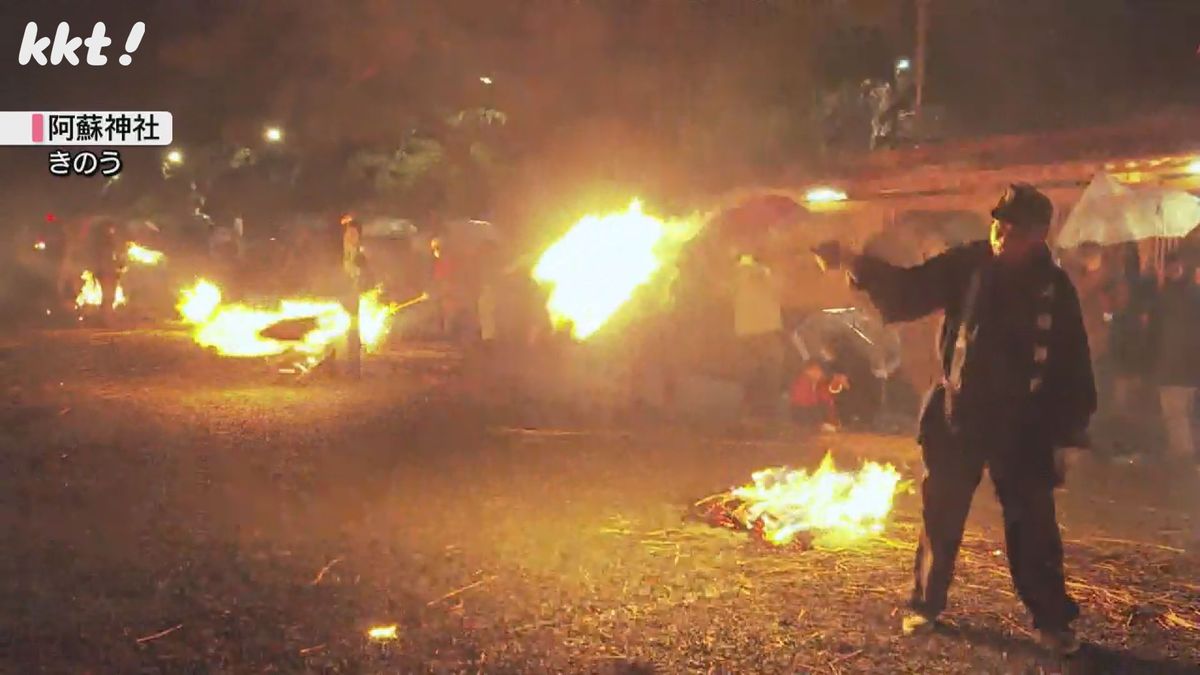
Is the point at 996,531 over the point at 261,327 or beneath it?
beneath

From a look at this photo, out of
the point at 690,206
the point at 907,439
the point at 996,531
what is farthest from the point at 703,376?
the point at 996,531

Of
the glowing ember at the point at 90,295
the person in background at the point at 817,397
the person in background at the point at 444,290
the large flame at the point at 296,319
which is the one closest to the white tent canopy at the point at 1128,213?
the person in background at the point at 817,397

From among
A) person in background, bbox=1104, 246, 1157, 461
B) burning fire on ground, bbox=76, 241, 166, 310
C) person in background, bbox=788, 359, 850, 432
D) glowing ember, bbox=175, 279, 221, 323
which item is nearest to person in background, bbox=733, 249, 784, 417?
person in background, bbox=788, 359, 850, 432

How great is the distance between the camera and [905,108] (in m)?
Result: 17.5

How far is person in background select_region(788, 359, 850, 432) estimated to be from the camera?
10531 mm

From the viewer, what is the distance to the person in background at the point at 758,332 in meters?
11.3

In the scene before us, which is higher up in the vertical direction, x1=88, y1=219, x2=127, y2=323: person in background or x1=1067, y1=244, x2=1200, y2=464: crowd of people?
x1=88, y1=219, x2=127, y2=323: person in background

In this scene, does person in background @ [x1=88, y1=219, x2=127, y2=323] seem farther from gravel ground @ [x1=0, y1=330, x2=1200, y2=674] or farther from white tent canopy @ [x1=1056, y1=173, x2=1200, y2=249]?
white tent canopy @ [x1=1056, y1=173, x2=1200, y2=249]

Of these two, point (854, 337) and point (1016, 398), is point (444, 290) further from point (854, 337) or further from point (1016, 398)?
point (1016, 398)

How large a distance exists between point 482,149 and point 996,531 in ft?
63.2

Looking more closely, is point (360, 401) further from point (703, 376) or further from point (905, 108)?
point (905, 108)

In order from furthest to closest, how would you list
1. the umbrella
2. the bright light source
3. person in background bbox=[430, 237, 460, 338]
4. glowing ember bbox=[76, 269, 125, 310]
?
glowing ember bbox=[76, 269, 125, 310], person in background bbox=[430, 237, 460, 338], the bright light source, the umbrella

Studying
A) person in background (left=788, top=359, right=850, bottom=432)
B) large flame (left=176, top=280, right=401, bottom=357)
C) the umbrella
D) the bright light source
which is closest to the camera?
person in background (left=788, top=359, right=850, bottom=432)

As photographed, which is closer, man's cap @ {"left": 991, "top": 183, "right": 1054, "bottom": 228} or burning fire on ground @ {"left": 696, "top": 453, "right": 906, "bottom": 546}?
man's cap @ {"left": 991, "top": 183, "right": 1054, "bottom": 228}
